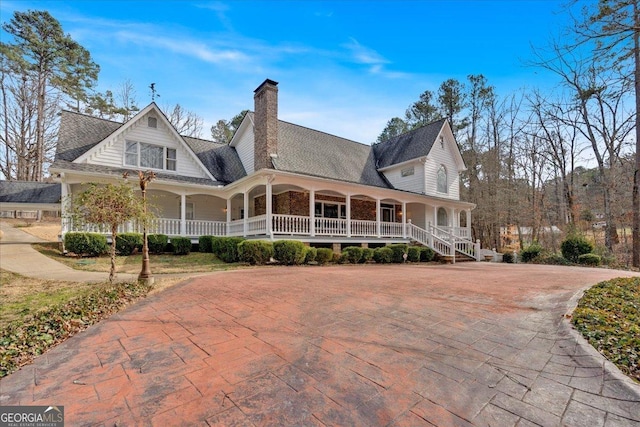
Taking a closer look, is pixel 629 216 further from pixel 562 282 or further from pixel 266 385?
pixel 266 385

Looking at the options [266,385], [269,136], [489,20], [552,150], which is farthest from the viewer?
[552,150]

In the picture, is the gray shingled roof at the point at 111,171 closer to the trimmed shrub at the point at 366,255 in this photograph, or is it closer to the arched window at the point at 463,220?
the trimmed shrub at the point at 366,255

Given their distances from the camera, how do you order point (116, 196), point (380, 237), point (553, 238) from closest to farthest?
point (116, 196) < point (380, 237) < point (553, 238)

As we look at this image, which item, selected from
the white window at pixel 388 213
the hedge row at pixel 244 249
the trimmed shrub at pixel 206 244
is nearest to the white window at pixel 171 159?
the hedge row at pixel 244 249

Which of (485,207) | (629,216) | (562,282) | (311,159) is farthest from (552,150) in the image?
(562,282)

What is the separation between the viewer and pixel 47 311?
4762mm

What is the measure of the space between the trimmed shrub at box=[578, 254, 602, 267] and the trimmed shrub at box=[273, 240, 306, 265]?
14018 mm

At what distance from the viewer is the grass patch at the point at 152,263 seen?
984 cm

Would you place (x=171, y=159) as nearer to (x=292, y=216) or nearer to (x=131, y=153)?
(x=131, y=153)

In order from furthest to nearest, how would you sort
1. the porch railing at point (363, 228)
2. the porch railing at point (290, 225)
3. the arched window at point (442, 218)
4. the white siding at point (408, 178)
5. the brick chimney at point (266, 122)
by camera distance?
the arched window at point (442, 218) → the white siding at point (408, 178) → the porch railing at point (363, 228) → the brick chimney at point (266, 122) → the porch railing at point (290, 225)

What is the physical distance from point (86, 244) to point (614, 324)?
49.2 ft

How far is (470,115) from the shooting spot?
29.7 m

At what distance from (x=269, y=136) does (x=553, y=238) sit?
20599 millimetres

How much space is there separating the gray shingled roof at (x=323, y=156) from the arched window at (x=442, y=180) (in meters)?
3.58
